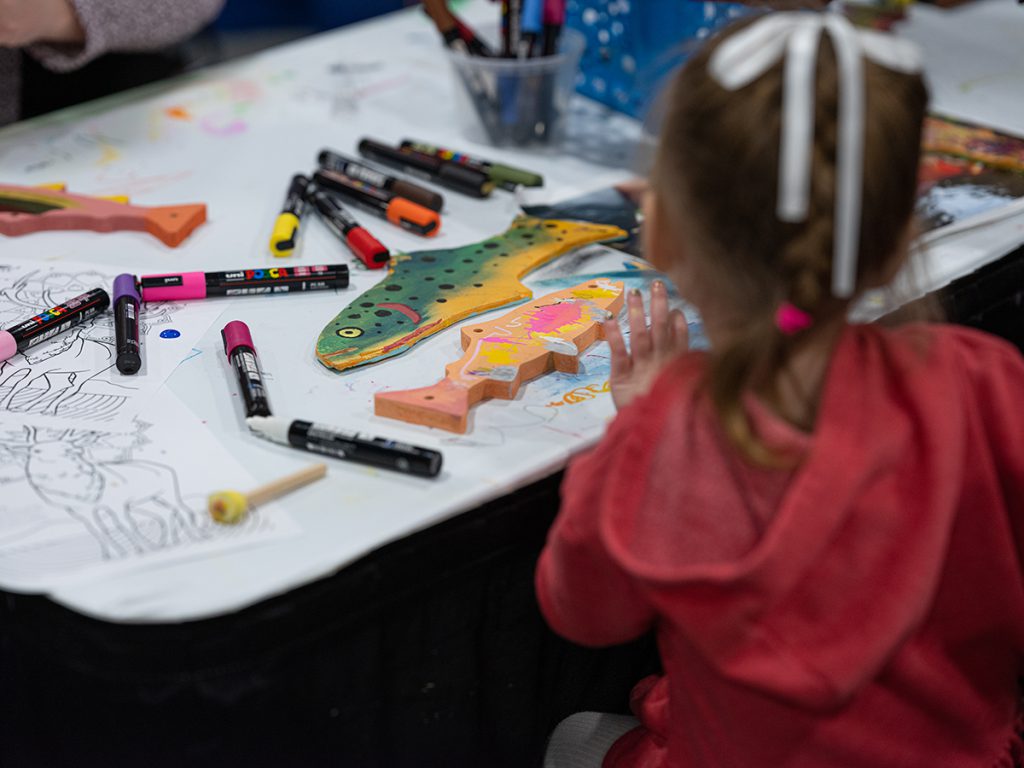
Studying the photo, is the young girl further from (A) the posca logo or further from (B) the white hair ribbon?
(A) the posca logo

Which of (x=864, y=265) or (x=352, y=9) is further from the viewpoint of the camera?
(x=352, y=9)

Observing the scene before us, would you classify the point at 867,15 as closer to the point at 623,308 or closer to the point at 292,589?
the point at 623,308

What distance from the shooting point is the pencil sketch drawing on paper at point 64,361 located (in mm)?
605

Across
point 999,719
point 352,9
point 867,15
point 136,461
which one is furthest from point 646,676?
point 352,9

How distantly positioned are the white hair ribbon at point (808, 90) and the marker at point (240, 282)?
369mm

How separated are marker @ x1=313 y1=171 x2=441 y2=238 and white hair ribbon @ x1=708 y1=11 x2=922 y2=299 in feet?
1.31

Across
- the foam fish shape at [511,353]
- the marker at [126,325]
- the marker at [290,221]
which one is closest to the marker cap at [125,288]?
the marker at [126,325]

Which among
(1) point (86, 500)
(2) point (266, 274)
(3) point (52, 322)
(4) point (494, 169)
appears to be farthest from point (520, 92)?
(1) point (86, 500)

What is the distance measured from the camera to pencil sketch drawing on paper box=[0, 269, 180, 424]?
1.99 feet

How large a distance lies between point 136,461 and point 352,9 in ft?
3.96

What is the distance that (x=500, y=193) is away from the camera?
0.88 metres

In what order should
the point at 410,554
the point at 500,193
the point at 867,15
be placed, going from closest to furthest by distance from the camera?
1. the point at 410,554
2. the point at 500,193
3. the point at 867,15

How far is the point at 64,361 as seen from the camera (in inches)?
25.5

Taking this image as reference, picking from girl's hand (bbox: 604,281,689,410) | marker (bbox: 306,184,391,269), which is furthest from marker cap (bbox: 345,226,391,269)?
girl's hand (bbox: 604,281,689,410)
